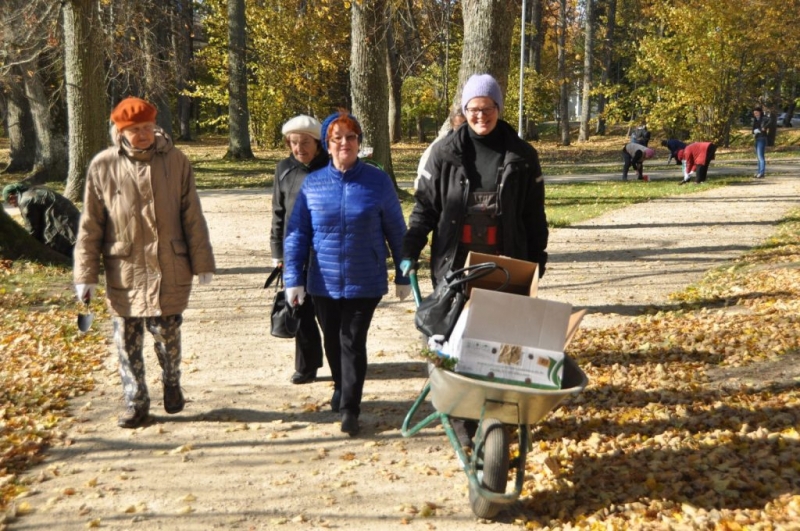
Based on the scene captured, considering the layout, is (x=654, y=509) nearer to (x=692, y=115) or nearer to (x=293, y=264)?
(x=293, y=264)

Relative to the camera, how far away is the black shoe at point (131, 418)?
5.38 meters

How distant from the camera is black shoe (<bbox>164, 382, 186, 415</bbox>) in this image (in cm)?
550

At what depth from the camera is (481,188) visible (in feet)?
15.4

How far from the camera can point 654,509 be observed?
13.4 feet

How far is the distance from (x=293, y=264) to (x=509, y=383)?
187 cm

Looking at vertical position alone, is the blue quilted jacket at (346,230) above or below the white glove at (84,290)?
above

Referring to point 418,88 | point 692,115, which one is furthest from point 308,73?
point 692,115

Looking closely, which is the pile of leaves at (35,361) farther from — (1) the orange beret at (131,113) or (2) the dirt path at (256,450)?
(1) the orange beret at (131,113)

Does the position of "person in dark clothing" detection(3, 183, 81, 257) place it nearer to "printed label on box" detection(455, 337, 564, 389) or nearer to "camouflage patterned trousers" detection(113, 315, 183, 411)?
"camouflage patterned trousers" detection(113, 315, 183, 411)

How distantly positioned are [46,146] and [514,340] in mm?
20657

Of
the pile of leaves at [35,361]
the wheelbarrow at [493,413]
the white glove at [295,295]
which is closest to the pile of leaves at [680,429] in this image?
the wheelbarrow at [493,413]

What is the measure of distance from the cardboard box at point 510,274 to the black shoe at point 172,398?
2200mm

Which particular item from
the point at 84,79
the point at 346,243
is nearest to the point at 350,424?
the point at 346,243

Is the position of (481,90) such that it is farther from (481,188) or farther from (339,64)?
(339,64)
